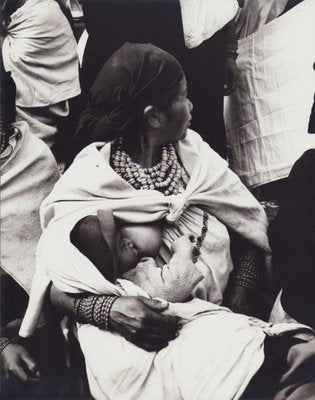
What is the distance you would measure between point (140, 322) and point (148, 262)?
21 centimetres

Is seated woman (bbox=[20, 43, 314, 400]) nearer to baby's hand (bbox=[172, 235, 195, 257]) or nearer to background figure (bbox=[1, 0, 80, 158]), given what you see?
baby's hand (bbox=[172, 235, 195, 257])

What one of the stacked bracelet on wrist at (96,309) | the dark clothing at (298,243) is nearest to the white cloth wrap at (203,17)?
the dark clothing at (298,243)

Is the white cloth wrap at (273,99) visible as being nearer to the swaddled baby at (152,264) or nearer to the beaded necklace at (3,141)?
the swaddled baby at (152,264)

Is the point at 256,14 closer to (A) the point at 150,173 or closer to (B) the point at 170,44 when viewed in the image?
(B) the point at 170,44

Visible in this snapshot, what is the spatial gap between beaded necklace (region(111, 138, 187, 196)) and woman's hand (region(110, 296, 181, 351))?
0.40m

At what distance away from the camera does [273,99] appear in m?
2.88

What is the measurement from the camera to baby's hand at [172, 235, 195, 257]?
254cm

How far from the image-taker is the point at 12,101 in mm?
2725

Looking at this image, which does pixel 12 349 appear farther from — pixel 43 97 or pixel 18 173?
pixel 43 97

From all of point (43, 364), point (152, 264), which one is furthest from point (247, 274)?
point (43, 364)

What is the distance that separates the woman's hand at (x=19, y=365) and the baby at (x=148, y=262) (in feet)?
1.37

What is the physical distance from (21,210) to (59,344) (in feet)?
1.51

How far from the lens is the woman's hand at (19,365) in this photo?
256 cm

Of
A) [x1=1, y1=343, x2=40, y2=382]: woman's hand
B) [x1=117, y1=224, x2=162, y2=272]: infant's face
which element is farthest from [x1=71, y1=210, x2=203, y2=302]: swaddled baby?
[x1=1, y1=343, x2=40, y2=382]: woman's hand
